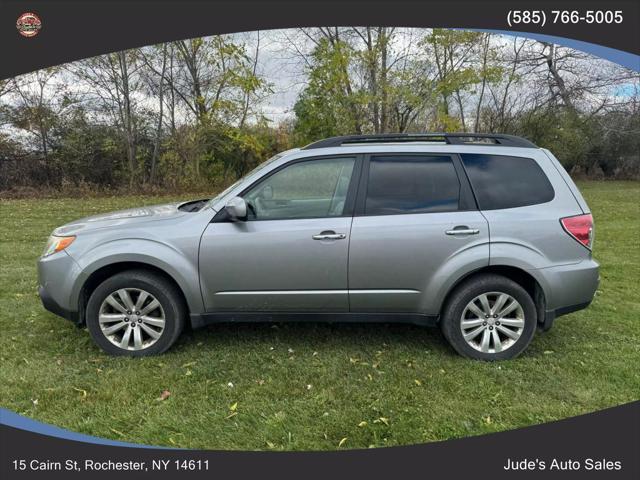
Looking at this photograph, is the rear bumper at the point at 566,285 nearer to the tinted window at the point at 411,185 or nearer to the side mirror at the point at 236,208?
the tinted window at the point at 411,185

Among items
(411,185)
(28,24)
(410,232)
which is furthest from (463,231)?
(28,24)

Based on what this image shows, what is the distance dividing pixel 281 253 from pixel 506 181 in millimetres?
1962

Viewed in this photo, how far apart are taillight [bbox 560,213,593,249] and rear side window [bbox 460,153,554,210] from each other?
9.3 inches

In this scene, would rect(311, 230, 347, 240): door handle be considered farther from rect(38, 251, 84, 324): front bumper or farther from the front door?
rect(38, 251, 84, 324): front bumper

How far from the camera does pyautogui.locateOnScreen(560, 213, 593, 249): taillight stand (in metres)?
3.63

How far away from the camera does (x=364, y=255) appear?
362 cm

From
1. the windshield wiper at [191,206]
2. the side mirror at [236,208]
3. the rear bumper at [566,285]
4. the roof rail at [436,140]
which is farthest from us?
the windshield wiper at [191,206]

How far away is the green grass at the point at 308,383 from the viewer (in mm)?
2945

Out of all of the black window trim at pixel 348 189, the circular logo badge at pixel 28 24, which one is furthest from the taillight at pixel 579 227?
the circular logo badge at pixel 28 24

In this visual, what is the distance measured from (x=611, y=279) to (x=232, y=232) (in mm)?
5417

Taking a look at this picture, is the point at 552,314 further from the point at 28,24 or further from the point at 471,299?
the point at 28,24

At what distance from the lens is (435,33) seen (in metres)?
17.0

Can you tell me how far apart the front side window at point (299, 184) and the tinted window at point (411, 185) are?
245 mm

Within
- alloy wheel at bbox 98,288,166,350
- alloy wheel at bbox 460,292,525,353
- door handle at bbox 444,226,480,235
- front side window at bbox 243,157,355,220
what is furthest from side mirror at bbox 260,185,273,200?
alloy wheel at bbox 460,292,525,353
